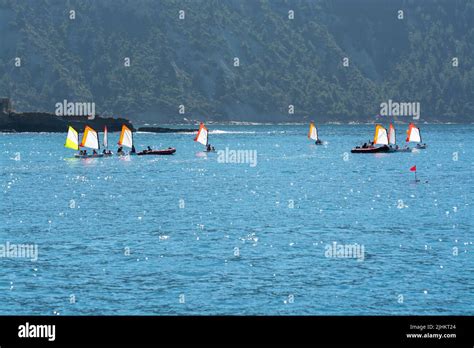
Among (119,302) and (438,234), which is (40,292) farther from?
(438,234)

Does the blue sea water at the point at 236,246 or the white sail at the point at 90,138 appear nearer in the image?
the blue sea water at the point at 236,246

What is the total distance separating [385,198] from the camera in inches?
3866

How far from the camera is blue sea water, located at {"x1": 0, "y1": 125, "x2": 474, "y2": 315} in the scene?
136 ft

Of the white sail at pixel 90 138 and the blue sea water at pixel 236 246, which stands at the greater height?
the white sail at pixel 90 138

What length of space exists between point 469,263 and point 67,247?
2552 centimetres

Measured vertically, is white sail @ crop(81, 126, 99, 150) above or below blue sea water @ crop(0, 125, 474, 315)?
above

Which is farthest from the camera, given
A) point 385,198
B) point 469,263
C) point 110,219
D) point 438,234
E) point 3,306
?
point 385,198

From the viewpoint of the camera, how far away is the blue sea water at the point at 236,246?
41.3 m

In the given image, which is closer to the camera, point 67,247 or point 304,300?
point 304,300

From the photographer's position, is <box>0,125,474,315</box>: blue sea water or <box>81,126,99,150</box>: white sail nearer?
<box>0,125,474,315</box>: blue sea water
